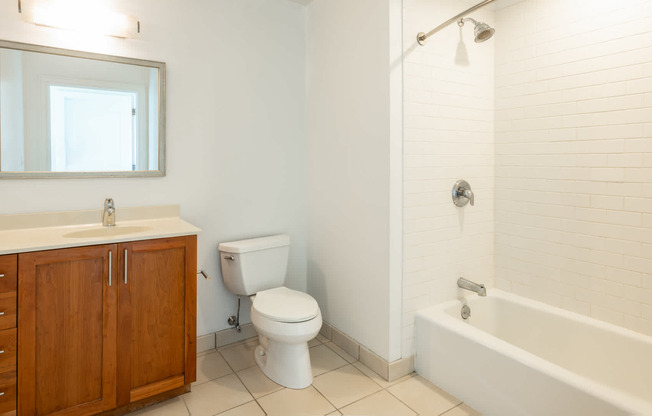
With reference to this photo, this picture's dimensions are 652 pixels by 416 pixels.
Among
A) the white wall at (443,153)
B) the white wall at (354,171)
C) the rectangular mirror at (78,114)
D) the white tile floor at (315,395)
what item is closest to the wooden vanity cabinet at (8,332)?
the white tile floor at (315,395)

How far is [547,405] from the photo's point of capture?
1620 mm

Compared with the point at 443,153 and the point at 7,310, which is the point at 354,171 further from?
the point at 7,310

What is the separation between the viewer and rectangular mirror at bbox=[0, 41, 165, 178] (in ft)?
6.33

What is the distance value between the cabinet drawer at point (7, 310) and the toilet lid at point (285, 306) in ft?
3.51

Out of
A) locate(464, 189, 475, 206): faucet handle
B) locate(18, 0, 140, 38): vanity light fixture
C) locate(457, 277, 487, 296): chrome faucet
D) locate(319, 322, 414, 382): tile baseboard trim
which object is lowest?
locate(319, 322, 414, 382): tile baseboard trim

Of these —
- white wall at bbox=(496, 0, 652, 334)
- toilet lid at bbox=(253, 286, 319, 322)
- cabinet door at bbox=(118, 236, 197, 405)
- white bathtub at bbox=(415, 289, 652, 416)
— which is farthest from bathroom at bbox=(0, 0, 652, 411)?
cabinet door at bbox=(118, 236, 197, 405)

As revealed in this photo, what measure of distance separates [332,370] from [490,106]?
6.48 feet

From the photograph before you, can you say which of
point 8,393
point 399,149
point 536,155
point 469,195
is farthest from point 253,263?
point 536,155

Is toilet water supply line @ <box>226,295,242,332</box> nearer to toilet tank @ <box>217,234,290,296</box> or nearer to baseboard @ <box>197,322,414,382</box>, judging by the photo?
baseboard @ <box>197,322,414,382</box>

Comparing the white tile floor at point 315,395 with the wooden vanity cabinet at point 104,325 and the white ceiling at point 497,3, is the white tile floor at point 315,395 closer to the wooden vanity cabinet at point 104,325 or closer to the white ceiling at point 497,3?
the wooden vanity cabinet at point 104,325

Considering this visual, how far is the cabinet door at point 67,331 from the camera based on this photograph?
159 cm

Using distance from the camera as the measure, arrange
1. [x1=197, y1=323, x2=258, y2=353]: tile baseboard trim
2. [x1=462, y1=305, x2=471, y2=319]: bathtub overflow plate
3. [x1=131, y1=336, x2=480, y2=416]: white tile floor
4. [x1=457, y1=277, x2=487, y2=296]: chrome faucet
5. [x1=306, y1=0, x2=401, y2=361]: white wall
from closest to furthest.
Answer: [x1=131, y1=336, x2=480, y2=416]: white tile floor, [x1=306, y1=0, x2=401, y2=361]: white wall, [x1=457, y1=277, x2=487, y2=296]: chrome faucet, [x1=462, y1=305, x2=471, y2=319]: bathtub overflow plate, [x1=197, y1=323, x2=258, y2=353]: tile baseboard trim

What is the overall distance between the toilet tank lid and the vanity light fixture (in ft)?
4.42

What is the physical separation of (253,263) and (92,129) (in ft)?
3.90
